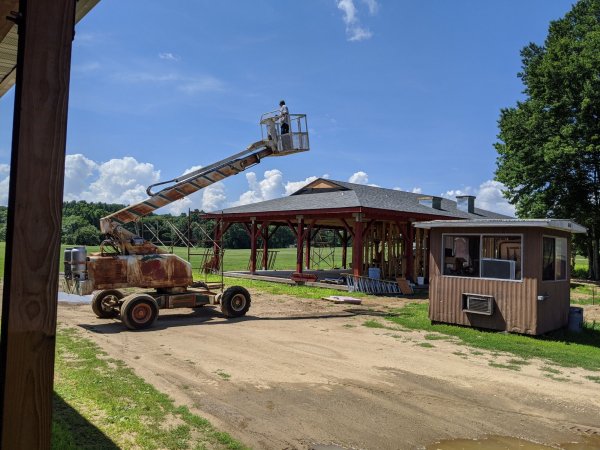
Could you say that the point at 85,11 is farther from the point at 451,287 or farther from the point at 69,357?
the point at 451,287

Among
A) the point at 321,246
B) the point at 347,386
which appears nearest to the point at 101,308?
the point at 347,386

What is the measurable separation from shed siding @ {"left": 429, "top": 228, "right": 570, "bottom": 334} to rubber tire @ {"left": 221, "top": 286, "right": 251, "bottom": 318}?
18.4 feet

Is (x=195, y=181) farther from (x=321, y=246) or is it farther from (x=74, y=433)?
(x=321, y=246)

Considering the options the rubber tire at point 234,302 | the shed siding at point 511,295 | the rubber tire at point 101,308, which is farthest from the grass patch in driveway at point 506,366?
the rubber tire at point 101,308

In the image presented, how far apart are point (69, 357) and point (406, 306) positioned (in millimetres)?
12279

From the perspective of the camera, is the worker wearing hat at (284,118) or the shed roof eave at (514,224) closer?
the shed roof eave at (514,224)

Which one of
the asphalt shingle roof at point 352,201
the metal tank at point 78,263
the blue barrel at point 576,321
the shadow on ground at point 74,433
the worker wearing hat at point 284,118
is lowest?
the shadow on ground at point 74,433

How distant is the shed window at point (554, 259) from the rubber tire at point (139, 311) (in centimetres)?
1029

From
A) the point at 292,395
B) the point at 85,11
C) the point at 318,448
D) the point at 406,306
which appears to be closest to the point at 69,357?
the point at 292,395

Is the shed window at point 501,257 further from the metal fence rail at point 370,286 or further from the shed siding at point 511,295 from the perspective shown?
the metal fence rail at point 370,286

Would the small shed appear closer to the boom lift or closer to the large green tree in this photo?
the boom lift

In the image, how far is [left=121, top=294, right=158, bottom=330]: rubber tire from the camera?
1194 cm

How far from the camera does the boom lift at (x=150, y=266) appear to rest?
12.0 meters

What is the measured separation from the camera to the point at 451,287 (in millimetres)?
13820
